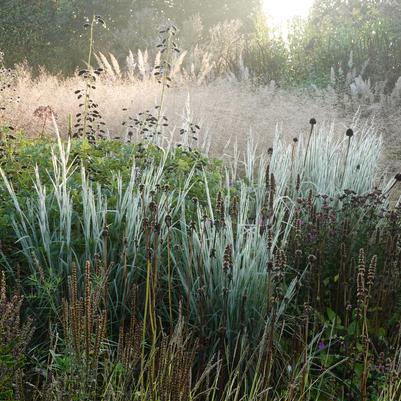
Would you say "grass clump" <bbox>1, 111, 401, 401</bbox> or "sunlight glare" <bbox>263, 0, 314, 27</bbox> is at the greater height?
"sunlight glare" <bbox>263, 0, 314, 27</bbox>

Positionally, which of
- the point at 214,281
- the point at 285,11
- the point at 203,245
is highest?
the point at 285,11

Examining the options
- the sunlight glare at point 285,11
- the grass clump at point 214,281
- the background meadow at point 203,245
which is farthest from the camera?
the sunlight glare at point 285,11

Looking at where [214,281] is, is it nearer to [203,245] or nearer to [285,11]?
[203,245]

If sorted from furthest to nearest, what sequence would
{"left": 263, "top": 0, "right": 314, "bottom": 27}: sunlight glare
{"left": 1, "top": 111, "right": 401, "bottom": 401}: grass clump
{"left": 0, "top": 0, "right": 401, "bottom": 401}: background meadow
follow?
{"left": 263, "top": 0, "right": 314, "bottom": 27}: sunlight glare
{"left": 1, "top": 111, "right": 401, "bottom": 401}: grass clump
{"left": 0, "top": 0, "right": 401, "bottom": 401}: background meadow

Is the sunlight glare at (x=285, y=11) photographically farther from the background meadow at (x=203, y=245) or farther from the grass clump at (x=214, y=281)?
the grass clump at (x=214, y=281)

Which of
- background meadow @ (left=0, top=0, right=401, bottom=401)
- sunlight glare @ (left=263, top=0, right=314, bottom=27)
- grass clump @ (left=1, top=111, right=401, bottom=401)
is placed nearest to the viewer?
background meadow @ (left=0, top=0, right=401, bottom=401)

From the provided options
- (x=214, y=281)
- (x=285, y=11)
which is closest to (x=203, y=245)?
(x=214, y=281)

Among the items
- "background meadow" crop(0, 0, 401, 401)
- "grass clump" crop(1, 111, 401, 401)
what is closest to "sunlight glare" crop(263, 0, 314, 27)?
"background meadow" crop(0, 0, 401, 401)

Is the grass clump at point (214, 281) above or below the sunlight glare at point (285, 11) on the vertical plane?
below

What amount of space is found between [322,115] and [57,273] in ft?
20.2

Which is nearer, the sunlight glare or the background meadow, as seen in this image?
the background meadow

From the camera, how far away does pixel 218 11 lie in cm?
2097

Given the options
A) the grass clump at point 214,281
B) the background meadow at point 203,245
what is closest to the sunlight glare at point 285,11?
the background meadow at point 203,245

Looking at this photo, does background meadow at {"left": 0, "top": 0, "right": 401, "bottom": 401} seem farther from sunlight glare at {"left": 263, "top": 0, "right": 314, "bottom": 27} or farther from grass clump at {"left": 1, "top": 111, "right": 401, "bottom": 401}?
sunlight glare at {"left": 263, "top": 0, "right": 314, "bottom": 27}
